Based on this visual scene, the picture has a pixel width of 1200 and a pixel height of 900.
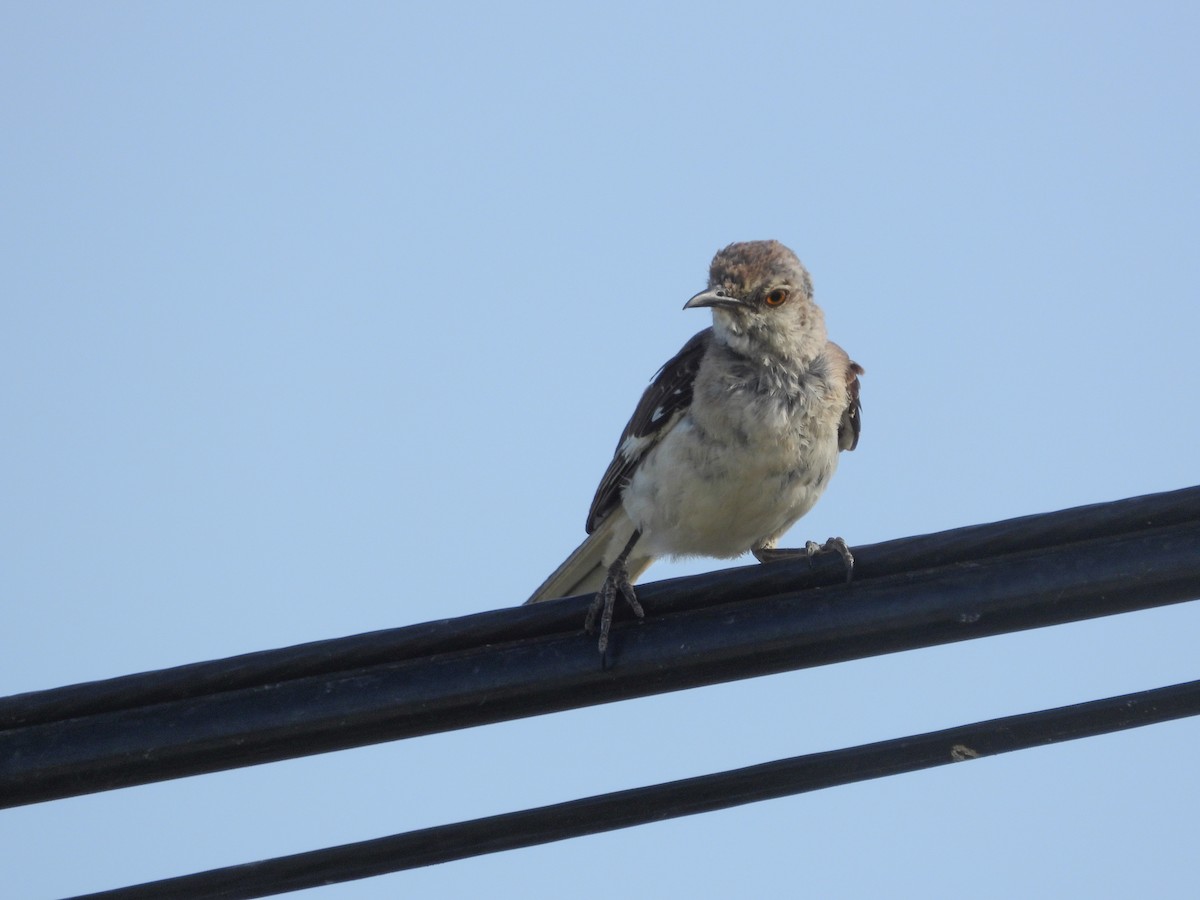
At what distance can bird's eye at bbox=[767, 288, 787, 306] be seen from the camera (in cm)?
822

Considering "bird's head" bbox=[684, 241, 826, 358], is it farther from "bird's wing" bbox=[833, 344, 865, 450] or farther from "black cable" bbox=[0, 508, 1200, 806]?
"black cable" bbox=[0, 508, 1200, 806]

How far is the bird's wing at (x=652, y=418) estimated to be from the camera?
26.1ft

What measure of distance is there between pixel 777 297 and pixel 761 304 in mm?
134

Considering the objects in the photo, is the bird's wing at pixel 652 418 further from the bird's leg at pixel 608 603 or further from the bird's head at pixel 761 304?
the bird's leg at pixel 608 603

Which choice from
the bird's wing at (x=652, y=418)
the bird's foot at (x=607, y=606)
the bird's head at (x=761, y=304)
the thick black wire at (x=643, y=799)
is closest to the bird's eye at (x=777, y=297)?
the bird's head at (x=761, y=304)

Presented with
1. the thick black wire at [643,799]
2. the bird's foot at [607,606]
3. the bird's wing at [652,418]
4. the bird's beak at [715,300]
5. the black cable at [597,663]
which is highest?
the bird's beak at [715,300]

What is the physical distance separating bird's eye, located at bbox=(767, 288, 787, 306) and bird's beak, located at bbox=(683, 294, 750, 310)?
5.9 inches

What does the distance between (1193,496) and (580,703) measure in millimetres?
2024

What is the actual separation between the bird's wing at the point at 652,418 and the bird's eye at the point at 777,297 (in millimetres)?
397

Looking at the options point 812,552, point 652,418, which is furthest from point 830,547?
point 652,418

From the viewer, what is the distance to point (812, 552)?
278 inches

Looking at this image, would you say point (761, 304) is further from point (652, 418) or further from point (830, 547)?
point (830, 547)

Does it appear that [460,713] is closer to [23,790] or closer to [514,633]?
[514,633]

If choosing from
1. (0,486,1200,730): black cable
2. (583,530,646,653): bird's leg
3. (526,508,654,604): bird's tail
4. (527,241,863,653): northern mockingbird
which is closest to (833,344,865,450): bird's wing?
(527,241,863,653): northern mockingbird
